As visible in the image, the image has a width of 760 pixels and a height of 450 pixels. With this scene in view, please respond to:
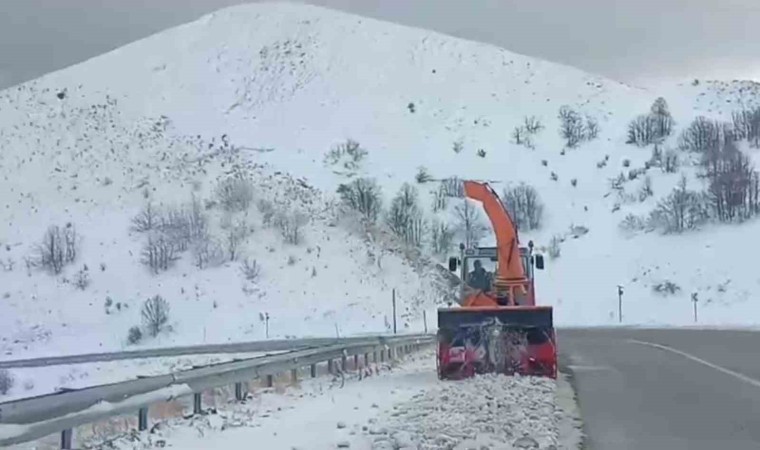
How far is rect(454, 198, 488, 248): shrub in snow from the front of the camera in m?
A: 74.9

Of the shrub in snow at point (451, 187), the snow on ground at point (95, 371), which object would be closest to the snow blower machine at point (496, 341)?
the snow on ground at point (95, 371)

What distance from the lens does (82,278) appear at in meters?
→ 55.6

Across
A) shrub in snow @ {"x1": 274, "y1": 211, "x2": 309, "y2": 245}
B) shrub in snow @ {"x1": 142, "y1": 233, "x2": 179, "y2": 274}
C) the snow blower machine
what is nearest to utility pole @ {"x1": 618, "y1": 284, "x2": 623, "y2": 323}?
shrub in snow @ {"x1": 274, "y1": 211, "x2": 309, "y2": 245}

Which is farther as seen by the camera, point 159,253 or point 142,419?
point 159,253

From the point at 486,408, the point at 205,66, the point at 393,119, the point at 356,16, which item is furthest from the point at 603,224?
the point at 486,408

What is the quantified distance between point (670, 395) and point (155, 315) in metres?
36.2

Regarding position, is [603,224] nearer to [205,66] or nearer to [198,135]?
[198,135]

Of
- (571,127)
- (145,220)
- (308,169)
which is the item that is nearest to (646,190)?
(571,127)

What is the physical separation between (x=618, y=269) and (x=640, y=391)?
55249mm

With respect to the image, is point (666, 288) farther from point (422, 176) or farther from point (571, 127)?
point (571, 127)

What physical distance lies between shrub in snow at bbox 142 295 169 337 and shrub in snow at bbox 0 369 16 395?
67.2 ft

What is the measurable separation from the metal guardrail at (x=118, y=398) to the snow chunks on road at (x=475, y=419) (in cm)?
229

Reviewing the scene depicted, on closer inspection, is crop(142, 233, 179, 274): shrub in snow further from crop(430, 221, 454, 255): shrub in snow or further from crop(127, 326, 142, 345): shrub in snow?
crop(430, 221, 454, 255): shrub in snow

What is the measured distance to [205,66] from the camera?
367ft
